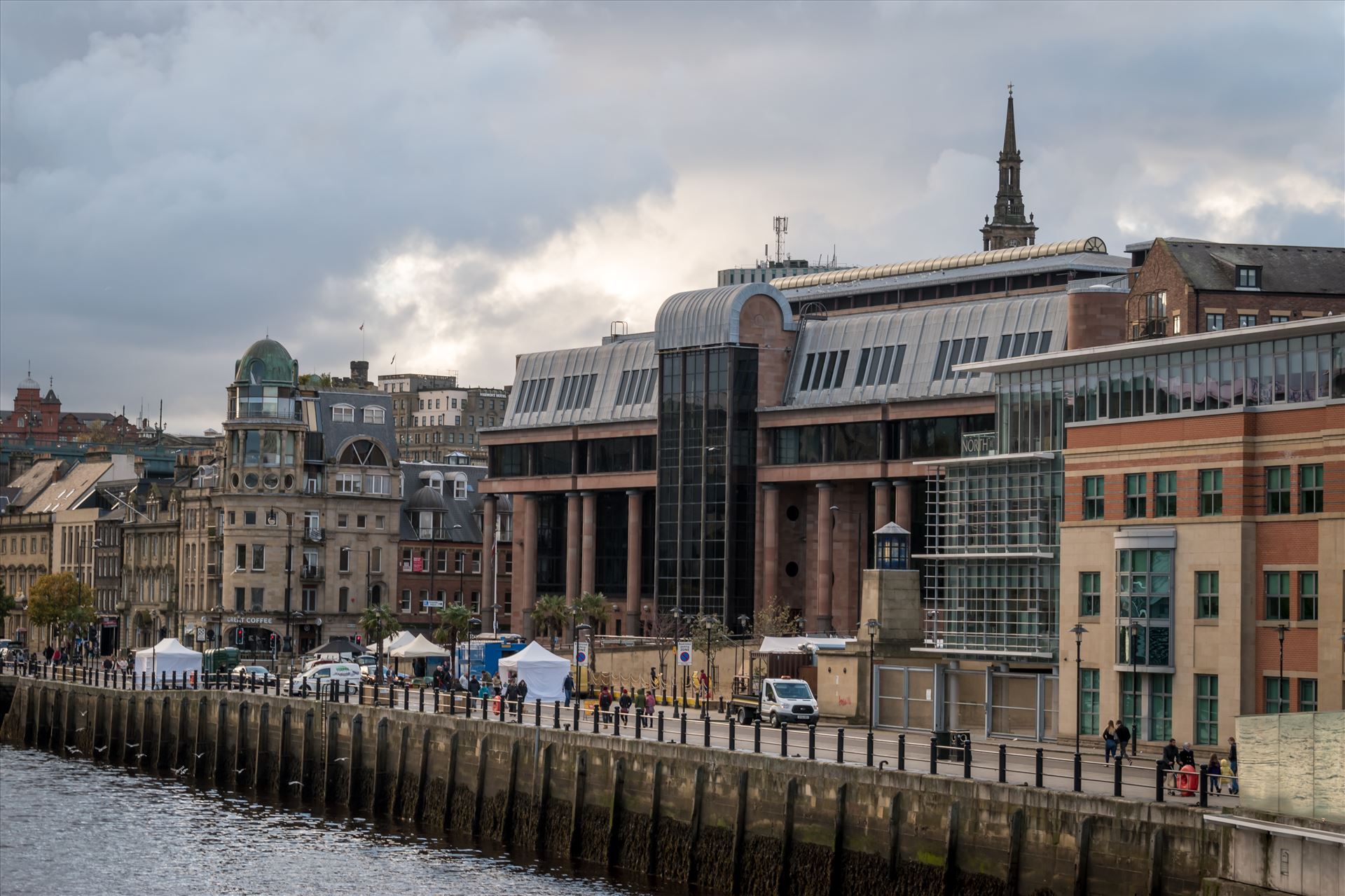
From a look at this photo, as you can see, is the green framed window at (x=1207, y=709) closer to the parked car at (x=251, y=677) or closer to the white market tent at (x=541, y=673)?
the white market tent at (x=541, y=673)

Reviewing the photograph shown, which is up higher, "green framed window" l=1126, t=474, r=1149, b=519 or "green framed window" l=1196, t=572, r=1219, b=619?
"green framed window" l=1126, t=474, r=1149, b=519

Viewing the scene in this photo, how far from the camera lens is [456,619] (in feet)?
465

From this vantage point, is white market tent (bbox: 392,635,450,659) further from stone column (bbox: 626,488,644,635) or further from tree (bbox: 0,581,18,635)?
tree (bbox: 0,581,18,635)

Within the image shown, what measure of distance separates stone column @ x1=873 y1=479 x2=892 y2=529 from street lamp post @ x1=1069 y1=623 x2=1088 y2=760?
56871 mm

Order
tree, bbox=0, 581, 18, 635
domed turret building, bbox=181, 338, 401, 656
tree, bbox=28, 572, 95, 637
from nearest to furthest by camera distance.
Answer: domed turret building, bbox=181, 338, 401, 656, tree, bbox=28, 572, 95, 637, tree, bbox=0, 581, 18, 635

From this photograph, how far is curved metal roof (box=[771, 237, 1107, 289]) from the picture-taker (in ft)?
548

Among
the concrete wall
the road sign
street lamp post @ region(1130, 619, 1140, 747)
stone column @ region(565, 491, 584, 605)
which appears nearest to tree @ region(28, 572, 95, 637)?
stone column @ region(565, 491, 584, 605)

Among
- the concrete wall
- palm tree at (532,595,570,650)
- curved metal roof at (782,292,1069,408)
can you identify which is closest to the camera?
the concrete wall

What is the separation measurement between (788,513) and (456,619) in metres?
21.4

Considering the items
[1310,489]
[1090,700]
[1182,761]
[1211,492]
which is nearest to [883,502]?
[1090,700]

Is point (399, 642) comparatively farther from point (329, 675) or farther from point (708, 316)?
point (708, 316)

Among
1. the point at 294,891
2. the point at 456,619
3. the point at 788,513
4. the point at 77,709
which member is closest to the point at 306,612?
the point at 456,619

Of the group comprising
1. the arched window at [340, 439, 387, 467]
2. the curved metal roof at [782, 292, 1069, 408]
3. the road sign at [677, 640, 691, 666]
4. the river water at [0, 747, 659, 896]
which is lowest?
the river water at [0, 747, 659, 896]

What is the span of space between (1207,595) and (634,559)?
273ft
